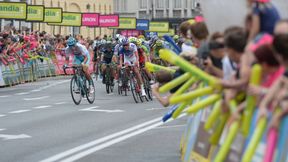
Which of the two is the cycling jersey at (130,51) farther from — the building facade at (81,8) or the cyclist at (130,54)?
the building facade at (81,8)

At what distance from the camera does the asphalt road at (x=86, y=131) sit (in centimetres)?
1130

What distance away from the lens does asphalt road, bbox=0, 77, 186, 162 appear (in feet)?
37.1

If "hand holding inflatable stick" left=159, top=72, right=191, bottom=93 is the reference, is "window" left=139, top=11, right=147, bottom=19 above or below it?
above

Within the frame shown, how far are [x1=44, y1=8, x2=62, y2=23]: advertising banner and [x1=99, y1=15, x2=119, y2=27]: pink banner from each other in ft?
33.7

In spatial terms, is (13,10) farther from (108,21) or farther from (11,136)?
(11,136)

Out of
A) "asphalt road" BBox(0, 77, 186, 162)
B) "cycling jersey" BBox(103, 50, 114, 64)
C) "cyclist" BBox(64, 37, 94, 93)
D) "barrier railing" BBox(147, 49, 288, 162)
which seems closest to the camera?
"barrier railing" BBox(147, 49, 288, 162)

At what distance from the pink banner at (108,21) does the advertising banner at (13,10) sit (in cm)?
1802

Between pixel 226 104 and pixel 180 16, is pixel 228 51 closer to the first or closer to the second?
pixel 226 104

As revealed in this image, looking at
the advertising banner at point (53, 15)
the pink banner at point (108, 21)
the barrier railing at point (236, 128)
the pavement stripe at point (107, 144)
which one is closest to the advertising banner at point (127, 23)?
the pink banner at point (108, 21)

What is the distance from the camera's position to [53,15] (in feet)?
148

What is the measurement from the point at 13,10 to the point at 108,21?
19567mm

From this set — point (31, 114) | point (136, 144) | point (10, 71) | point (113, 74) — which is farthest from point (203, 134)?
point (10, 71)

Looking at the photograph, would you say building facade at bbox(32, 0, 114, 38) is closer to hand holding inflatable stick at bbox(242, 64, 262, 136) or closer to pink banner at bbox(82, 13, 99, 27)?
pink banner at bbox(82, 13, 99, 27)

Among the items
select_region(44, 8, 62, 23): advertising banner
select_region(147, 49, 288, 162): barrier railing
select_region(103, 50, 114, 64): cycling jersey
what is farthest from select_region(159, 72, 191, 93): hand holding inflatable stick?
select_region(44, 8, 62, 23): advertising banner
